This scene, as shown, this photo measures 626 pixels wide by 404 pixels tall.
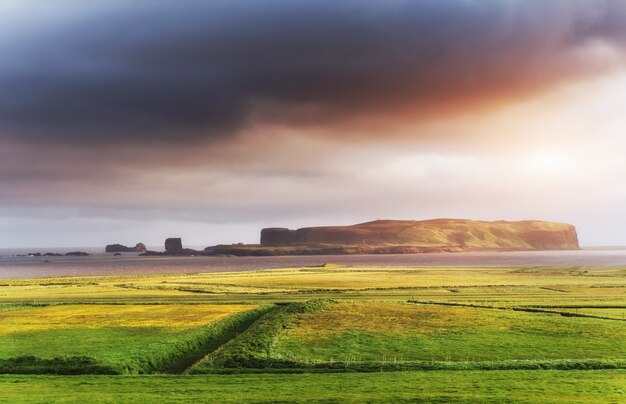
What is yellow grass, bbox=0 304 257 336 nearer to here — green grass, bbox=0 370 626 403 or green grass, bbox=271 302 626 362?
green grass, bbox=271 302 626 362

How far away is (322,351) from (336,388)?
1136cm

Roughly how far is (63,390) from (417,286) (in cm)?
8098

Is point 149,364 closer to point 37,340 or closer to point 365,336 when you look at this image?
point 37,340

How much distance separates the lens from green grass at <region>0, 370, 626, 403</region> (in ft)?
85.8

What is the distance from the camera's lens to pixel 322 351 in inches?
1567

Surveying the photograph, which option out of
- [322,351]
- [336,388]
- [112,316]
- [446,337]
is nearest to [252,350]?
[322,351]

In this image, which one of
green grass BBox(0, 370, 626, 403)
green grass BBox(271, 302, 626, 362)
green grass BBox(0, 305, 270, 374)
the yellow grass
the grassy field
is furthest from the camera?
the yellow grass

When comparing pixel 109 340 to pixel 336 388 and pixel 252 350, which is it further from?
pixel 336 388

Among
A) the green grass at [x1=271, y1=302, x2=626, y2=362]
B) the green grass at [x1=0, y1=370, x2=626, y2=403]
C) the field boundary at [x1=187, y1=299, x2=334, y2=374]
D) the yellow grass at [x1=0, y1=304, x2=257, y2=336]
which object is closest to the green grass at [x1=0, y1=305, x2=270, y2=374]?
the yellow grass at [x1=0, y1=304, x2=257, y2=336]

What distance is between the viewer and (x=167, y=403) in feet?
83.3

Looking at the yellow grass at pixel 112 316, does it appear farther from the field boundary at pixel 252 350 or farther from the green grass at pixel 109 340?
the field boundary at pixel 252 350

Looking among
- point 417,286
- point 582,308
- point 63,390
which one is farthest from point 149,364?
point 417,286

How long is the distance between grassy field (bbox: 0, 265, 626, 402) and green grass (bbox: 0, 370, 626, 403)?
0.21ft

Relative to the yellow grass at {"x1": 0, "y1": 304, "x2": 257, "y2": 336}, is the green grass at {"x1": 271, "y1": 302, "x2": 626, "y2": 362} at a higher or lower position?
lower
